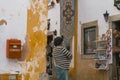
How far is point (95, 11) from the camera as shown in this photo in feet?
37.2

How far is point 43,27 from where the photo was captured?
571cm

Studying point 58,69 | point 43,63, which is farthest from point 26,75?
point 58,69

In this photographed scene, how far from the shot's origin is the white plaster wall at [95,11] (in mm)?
10430

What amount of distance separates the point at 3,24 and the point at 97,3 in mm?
6297

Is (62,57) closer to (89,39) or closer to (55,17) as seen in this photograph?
(89,39)

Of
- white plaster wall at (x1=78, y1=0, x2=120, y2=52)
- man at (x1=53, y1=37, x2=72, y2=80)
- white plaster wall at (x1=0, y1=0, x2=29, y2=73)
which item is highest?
white plaster wall at (x1=78, y1=0, x2=120, y2=52)

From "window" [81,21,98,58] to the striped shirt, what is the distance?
12.9 ft

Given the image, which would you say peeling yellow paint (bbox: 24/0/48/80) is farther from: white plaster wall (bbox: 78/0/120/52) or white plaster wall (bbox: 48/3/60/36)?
white plaster wall (bbox: 48/3/60/36)

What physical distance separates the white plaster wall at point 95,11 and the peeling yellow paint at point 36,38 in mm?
4761

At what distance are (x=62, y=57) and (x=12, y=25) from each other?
88.0 inches

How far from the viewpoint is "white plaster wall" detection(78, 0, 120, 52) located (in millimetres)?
10430

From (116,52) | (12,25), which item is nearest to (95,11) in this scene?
(116,52)

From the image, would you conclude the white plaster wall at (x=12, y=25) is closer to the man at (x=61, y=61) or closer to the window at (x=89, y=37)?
the man at (x=61, y=61)

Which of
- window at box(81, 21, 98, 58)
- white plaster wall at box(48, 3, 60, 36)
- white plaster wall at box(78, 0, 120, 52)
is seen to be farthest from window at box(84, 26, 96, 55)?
white plaster wall at box(48, 3, 60, 36)
